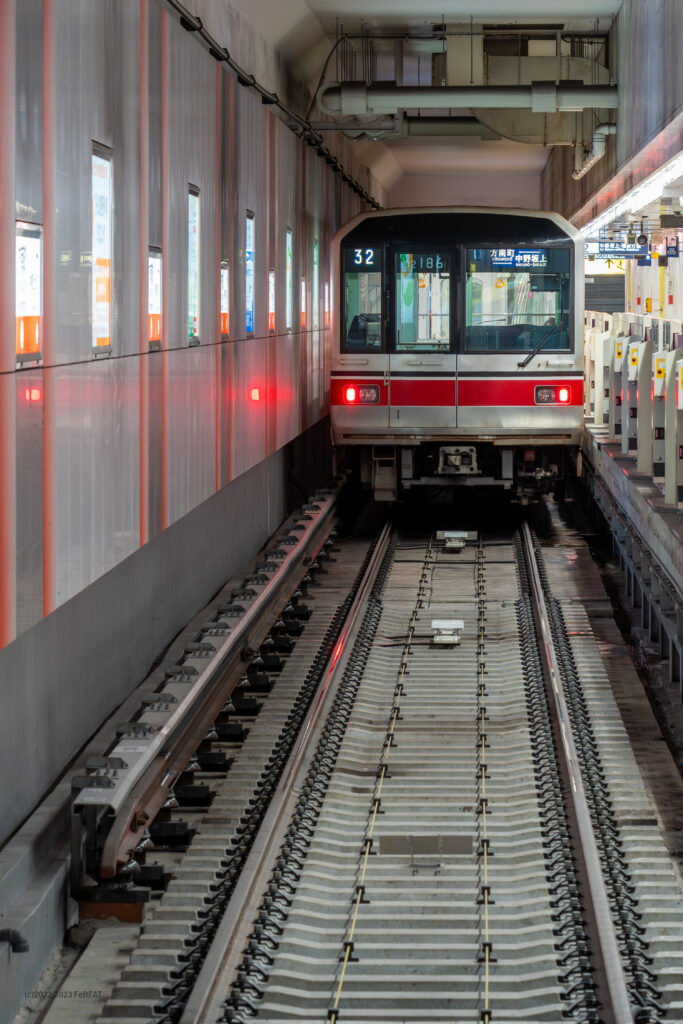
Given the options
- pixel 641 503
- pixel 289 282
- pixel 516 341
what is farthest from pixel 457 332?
pixel 641 503

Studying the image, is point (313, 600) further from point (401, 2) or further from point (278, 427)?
point (401, 2)

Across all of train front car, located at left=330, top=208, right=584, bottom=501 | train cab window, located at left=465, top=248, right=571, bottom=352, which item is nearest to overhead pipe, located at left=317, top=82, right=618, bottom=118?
train front car, located at left=330, top=208, right=584, bottom=501

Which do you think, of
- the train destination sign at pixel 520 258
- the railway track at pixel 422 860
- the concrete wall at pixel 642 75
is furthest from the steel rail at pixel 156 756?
the train destination sign at pixel 520 258

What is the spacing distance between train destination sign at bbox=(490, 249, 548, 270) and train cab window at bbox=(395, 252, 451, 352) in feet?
1.62

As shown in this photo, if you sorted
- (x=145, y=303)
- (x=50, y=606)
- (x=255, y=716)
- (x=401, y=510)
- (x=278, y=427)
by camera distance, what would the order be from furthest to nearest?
(x=401, y=510), (x=278, y=427), (x=255, y=716), (x=145, y=303), (x=50, y=606)

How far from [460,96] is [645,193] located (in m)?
3.64

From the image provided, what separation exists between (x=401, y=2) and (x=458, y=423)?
4.20 metres

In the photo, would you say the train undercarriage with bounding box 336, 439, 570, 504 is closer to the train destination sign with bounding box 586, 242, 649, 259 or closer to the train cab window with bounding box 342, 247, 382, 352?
the train cab window with bounding box 342, 247, 382, 352

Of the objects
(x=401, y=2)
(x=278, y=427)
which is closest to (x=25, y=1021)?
(x=278, y=427)

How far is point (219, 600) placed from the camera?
1248 cm

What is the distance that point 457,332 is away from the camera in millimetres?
15883

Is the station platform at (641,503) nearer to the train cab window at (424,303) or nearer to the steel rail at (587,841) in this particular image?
the steel rail at (587,841)

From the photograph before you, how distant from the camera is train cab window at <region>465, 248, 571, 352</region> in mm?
15695

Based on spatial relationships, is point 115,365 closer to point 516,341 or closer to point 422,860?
point 422,860
